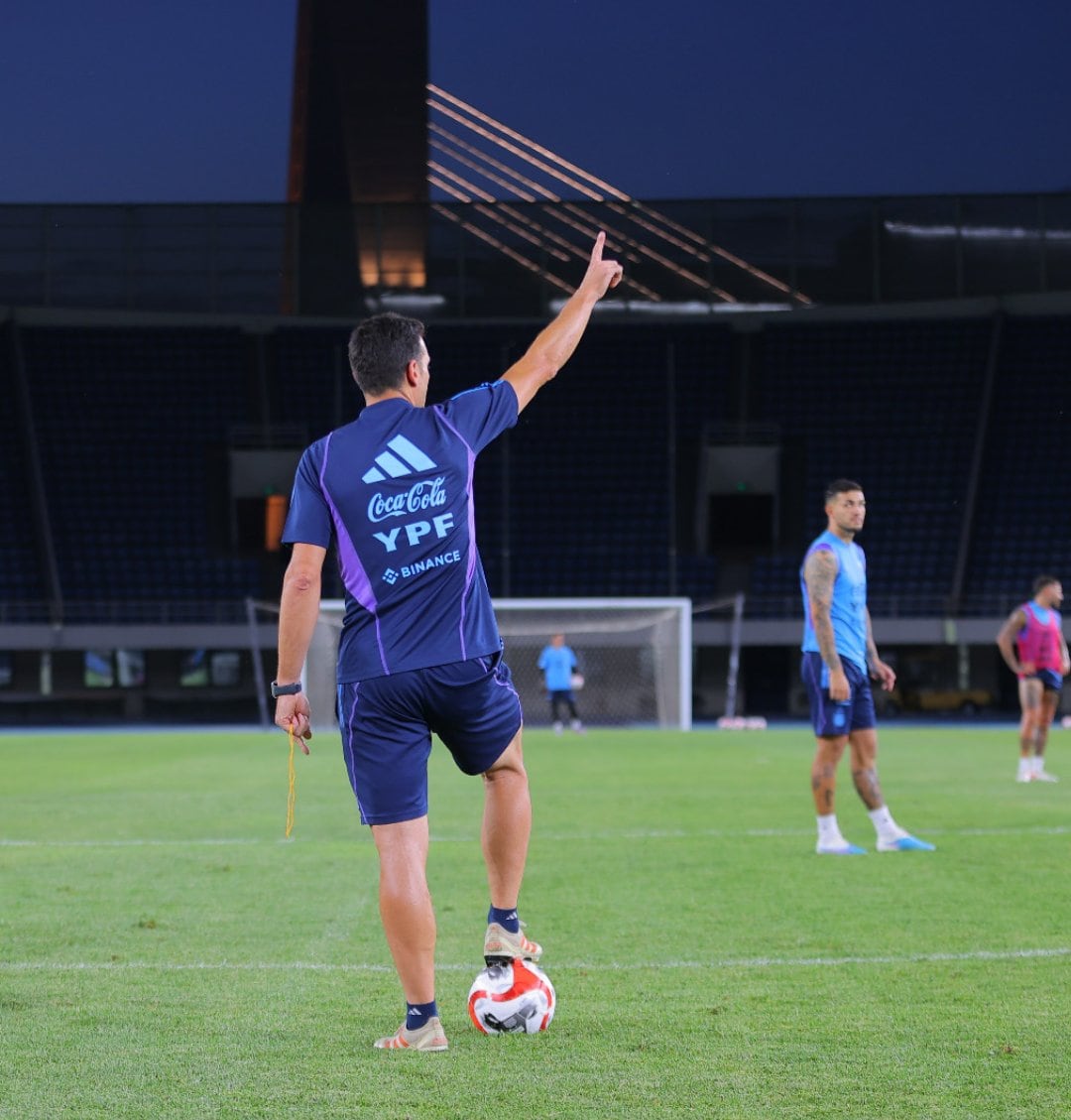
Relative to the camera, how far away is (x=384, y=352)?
446cm

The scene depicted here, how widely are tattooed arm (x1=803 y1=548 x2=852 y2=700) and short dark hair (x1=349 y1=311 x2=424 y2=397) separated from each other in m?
4.96

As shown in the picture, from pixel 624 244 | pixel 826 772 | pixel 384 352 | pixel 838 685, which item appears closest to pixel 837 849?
pixel 826 772

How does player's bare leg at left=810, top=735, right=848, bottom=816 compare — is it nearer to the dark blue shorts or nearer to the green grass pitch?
the dark blue shorts

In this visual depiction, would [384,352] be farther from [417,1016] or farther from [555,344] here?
[417,1016]

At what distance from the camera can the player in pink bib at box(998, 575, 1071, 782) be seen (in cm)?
1564

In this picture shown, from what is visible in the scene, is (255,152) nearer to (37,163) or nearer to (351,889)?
(37,163)

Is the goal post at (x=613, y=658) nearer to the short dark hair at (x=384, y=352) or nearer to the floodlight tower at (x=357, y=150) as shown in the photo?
the floodlight tower at (x=357, y=150)

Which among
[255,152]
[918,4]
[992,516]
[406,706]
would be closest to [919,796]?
[406,706]

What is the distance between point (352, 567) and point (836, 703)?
5.22 meters

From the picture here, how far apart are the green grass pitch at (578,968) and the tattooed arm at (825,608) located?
42.6 inches

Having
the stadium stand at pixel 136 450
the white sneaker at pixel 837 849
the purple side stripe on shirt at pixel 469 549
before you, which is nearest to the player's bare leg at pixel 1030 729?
the white sneaker at pixel 837 849

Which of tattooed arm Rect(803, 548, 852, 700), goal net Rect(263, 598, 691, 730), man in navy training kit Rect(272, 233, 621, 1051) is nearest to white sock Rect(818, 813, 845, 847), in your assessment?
tattooed arm Rect(803, 548, 852, 700)

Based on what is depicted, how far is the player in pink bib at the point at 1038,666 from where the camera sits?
1564 cm

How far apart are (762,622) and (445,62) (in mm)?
17965
